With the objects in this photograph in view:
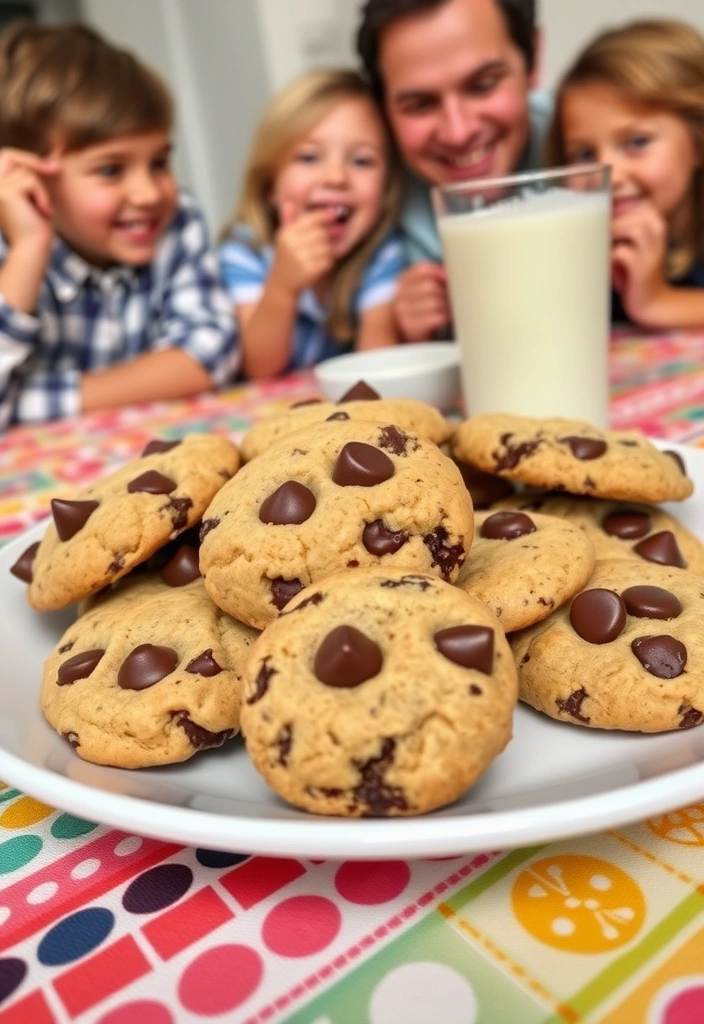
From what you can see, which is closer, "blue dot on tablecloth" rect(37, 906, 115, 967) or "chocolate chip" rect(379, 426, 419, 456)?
"blue dot on tablecloth" rect(37, 906, 115, 967)

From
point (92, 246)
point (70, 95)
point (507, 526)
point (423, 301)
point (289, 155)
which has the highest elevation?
point (70, 95)

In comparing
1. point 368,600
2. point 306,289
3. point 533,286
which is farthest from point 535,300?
point 306,289

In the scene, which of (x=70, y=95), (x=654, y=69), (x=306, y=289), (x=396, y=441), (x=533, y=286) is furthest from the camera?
(x=306, y=289)

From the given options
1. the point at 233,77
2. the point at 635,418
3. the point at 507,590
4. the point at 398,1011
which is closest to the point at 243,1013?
the point at 398,1011

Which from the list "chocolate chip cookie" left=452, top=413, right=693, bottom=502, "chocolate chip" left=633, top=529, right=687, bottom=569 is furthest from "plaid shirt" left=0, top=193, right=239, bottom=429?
"chocolate chip" left=633, top=529, right=687, bottom=569

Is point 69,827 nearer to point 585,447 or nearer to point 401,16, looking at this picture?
point 585,447

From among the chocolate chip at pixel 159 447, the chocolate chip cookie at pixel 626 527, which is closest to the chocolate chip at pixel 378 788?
the chocolate chip cookie at pixel 626 527

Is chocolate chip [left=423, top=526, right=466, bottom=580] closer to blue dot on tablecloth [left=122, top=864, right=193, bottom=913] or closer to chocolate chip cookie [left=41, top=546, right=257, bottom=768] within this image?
chocolate chip cookie [left=41, top=546, right=257, bottom=768]
